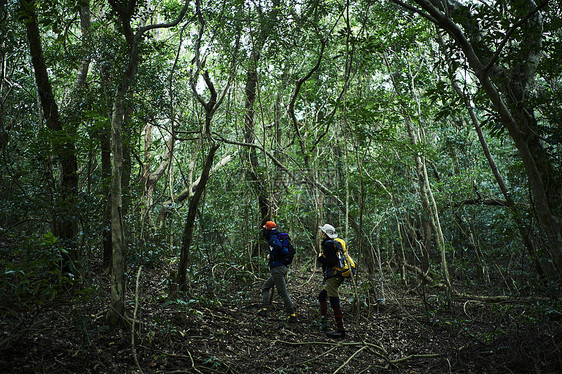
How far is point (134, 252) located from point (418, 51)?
28.2ft

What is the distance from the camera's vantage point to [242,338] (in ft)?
17.5

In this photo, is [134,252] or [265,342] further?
[265,342]

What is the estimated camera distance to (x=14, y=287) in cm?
326

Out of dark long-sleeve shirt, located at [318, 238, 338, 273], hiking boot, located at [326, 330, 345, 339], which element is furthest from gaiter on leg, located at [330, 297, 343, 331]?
dark long-sleeve shirt, located at [318, 238, 338, 273]

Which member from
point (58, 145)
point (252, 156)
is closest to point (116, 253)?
point (58, 145)

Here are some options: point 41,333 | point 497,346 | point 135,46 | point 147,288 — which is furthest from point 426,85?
point 41,333

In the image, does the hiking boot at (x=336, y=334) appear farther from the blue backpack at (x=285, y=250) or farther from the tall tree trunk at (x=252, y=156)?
the tall tree trunk at (x=252, y=156)

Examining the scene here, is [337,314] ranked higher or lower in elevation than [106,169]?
lower

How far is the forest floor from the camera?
12.1ft

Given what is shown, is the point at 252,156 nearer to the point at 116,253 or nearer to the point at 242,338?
the point at 242,338

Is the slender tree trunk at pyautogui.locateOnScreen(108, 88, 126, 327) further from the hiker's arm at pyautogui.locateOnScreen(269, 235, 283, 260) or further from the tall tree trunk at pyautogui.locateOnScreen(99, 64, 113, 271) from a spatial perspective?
the hiker's arm at pyautogui.locateOnScreen(269, 235, 283, 260)

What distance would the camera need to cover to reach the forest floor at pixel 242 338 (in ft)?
12.1

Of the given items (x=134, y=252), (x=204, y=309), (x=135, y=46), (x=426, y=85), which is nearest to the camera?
(x=135, y=46)

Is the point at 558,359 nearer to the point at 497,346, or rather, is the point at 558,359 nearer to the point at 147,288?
the point at 497,346
